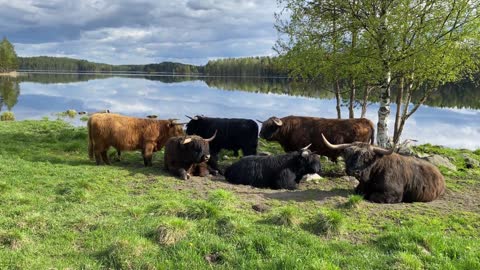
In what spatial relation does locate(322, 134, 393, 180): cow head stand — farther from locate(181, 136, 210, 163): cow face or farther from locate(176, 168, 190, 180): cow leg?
locate(176, 168, 190, 180): cow leg

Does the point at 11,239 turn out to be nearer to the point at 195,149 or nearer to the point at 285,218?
the point at 285,218

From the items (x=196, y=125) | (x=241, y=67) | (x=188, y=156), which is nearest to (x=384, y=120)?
(x=196, y=125)

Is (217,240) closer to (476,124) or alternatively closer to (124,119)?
(124,119)

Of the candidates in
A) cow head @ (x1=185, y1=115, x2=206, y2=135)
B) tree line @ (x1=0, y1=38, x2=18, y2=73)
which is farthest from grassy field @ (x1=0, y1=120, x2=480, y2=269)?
tree line @ (x1=0, y1=38, x2=18, y2=73)

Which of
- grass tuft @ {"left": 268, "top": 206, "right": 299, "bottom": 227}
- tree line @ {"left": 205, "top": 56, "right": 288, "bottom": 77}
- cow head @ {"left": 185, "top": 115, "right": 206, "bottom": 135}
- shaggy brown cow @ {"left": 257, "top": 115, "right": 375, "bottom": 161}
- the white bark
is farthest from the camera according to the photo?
tree line @ {"left": 205, "top": 56, "right": 288, "bottom": 77}

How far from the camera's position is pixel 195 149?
30.5 ft

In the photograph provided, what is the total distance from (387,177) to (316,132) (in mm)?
3365

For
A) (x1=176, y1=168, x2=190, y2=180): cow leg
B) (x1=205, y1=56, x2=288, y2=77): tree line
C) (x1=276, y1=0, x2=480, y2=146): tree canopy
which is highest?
(x1=205, y1=56, x2=288, y2=77): tree line

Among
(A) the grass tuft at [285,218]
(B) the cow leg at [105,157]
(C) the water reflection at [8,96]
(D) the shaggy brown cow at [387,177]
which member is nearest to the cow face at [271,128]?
(D) the shaggy brown cow at [387,177]

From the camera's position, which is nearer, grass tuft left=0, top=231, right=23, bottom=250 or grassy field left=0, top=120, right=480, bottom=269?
grassy field left=0, top=120, right=480, bottom=269

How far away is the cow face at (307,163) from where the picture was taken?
30.0ft

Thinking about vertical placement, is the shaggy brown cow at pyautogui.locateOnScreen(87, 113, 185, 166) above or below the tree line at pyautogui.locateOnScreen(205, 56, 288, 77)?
below

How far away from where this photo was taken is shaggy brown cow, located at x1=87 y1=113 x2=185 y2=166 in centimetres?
995

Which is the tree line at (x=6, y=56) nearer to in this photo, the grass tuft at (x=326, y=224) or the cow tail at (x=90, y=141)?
the cow tail at (x=90, y=141)
